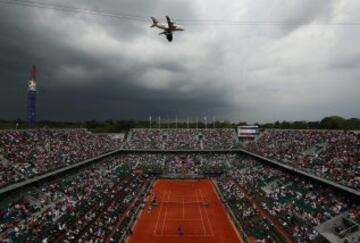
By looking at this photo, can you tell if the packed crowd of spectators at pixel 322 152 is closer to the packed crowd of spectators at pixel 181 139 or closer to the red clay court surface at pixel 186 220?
Result: the red clay court surface at pixel 186 220

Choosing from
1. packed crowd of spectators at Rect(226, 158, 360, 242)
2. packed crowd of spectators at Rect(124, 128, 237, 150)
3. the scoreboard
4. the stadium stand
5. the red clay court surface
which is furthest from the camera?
the scoreboard

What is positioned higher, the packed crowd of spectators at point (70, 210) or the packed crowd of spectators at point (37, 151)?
the packed crowd of spectators at point (37, 151)

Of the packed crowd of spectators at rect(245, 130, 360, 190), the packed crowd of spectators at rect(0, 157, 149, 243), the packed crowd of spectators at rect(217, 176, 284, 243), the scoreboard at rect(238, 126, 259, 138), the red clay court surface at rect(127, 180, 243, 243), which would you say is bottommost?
the red clay court surface at rect(127, 180, 243, 243)

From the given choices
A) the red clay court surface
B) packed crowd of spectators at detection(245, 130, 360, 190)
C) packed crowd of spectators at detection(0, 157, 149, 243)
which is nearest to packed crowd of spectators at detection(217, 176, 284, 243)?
the red clay court surface

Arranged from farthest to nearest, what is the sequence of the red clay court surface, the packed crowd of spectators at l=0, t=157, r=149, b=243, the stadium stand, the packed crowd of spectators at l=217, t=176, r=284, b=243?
1. the red clay court surface
2. the packed crowd of spectators at l=217, t=176, r=284, b=243
3. the stadium stand
4. the packed crowd of spectators at l=0, t=157, r=149, b=243

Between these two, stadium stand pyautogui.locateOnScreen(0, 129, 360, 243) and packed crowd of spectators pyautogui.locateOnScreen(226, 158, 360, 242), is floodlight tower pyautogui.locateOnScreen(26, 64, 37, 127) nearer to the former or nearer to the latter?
stadium stand pyautogui.locateOnScreen(0, 129, 360, 243)

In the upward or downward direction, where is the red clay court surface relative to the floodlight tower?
downward

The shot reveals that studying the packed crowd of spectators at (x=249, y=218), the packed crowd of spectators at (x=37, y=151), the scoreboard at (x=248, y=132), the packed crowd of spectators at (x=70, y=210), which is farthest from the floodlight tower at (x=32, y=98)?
the scoreboard at (x=248, y=132)

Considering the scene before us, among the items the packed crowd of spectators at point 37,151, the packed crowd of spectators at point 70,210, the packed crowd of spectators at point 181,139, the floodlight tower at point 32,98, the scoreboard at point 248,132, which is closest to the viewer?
the packed crowd of spectators at point 70,210

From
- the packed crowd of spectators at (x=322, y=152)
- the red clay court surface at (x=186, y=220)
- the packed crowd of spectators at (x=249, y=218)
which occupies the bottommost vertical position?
the red clay court surface at (x=186, y=220)
